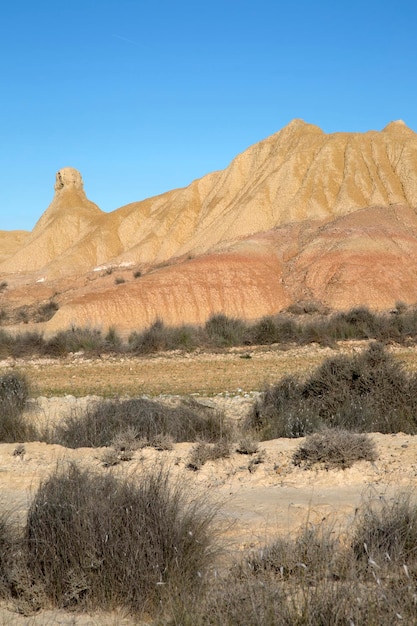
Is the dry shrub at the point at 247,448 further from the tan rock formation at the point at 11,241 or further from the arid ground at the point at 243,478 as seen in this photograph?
the tan rock formation at the point at 11,241

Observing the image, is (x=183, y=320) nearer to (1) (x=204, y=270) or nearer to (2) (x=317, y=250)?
(1) (x=204, y=270)

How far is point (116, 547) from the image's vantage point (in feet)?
17.6

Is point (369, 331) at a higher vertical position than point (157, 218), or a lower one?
lower

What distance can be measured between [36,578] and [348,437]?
4827 mm

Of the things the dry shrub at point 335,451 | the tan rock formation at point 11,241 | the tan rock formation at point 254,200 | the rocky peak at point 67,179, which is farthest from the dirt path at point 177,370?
the tan rock formation at point 11,241

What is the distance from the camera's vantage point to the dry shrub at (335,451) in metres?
8.77

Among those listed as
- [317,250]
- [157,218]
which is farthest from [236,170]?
[317,250]

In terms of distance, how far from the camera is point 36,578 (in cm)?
554

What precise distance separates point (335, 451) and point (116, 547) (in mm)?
4209

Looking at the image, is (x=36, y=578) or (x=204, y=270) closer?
(x=36, y=578)

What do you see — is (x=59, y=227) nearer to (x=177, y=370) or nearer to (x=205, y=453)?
(x=177, y=370)

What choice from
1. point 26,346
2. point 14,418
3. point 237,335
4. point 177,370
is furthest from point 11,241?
point 14,418

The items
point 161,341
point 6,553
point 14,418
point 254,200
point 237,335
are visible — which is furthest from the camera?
point 254,200

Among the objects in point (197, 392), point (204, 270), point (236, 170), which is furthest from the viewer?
point (236, 170)
